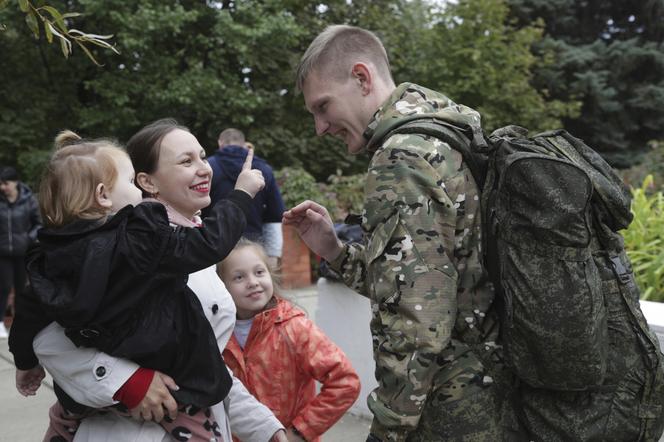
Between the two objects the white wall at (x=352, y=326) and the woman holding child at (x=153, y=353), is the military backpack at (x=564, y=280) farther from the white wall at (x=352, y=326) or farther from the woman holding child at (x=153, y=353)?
the white wall at (x=352, y=326)

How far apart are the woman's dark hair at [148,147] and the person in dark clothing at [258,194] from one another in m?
2.74

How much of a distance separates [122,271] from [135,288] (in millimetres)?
56

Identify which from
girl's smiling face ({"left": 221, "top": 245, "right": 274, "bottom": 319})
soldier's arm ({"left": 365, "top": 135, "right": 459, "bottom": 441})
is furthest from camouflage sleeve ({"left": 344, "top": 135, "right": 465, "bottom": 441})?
girl's smiling face ({"left": 221, "top": 245, "right": 274, "bottom": 319})

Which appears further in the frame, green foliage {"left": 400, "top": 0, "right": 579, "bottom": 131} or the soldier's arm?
green foliage {"left": 400, "top": 0, "right": 579, "bottom": 131}

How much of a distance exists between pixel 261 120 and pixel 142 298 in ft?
43.2

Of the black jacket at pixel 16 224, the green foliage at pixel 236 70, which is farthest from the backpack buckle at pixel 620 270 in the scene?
the green foliage at pixel 236 70

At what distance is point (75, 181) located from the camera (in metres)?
1.87

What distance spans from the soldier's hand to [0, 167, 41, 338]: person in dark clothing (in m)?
5.37

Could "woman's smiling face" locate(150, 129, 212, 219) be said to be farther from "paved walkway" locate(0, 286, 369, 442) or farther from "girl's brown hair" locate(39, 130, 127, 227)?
"paved walkway" locate(0, 286, 369, 442)

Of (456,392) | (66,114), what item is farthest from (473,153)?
(66,114)

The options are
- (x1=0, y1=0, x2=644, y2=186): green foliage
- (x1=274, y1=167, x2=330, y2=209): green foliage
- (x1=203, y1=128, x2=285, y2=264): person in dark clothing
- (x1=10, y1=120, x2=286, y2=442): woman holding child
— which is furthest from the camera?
(x1=0, y1=0, x2=644, y2=186): green foliage

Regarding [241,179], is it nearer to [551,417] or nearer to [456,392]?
[456,392]

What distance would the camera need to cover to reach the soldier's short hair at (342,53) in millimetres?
1987

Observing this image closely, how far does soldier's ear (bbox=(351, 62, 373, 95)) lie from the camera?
1979mm
